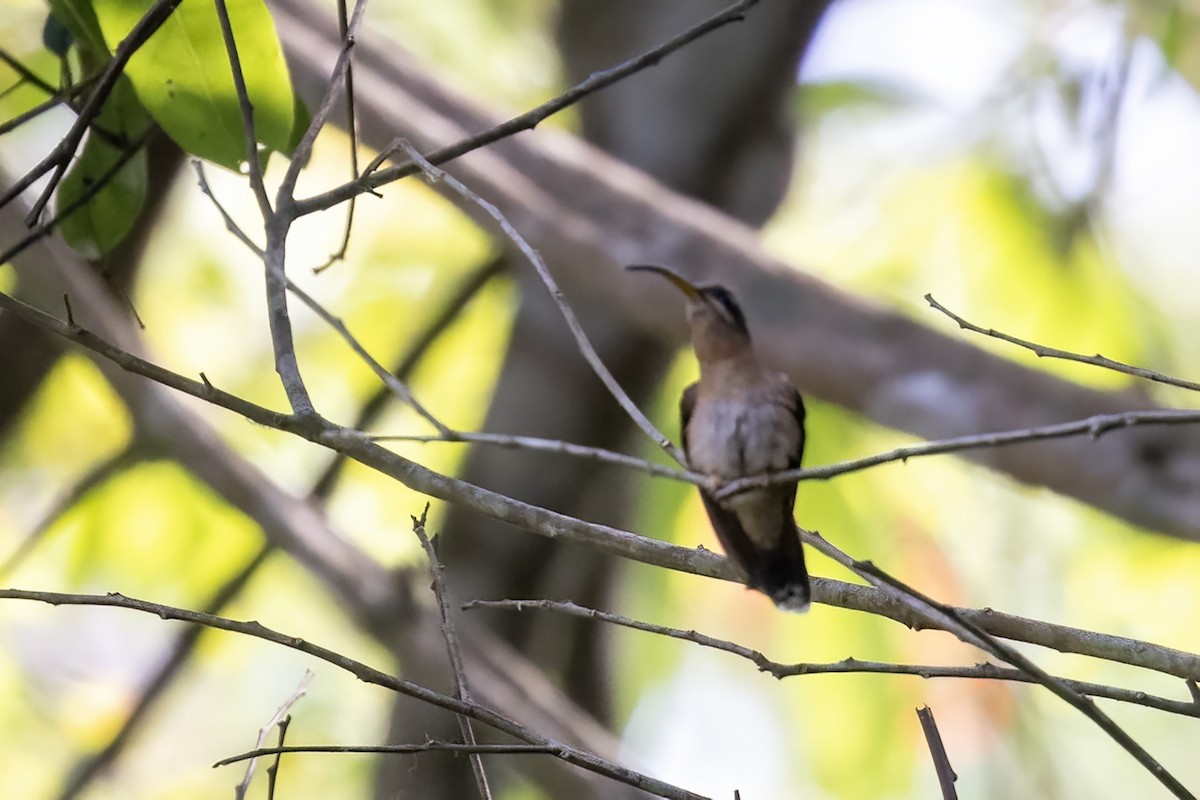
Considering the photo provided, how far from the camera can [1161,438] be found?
2.74 metres

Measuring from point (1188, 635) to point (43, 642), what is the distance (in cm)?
444

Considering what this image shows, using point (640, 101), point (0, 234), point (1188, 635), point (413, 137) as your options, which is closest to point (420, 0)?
point (640, 101)

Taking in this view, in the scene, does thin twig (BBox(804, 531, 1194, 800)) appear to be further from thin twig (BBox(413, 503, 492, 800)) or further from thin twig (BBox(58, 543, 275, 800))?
thin twig (BBox(58, 543, 275, 800))

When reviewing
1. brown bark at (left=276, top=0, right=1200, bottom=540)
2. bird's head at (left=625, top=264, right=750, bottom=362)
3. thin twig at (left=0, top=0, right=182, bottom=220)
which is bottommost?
thin twig at (left=0, top=0, right=182, bottom=220)

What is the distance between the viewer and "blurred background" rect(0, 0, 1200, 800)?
Result: 12.4 ft

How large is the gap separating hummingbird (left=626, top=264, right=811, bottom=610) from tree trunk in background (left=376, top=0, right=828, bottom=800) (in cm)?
134

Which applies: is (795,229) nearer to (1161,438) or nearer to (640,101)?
(640,101)

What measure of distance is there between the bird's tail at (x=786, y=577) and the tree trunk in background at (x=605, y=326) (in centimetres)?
170

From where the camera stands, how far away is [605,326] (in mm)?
3891

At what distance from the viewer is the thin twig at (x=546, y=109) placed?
1.43 meters

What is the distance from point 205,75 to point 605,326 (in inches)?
81.6

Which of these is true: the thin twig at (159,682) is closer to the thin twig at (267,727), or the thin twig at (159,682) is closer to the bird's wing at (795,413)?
the thin twig at (267,727)

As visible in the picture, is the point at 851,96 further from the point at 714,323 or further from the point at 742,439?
the point at 742,439

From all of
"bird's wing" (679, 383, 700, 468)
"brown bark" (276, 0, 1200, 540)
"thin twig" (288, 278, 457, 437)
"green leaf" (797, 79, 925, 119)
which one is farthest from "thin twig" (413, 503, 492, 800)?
"green leaf" (797, 79, 925, 119)
